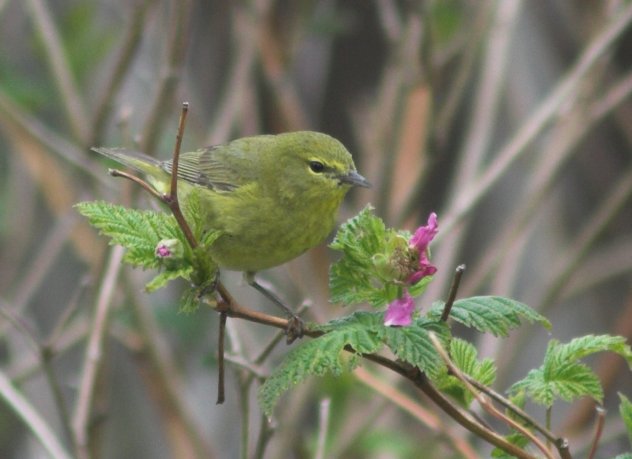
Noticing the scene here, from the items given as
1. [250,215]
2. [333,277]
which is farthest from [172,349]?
[333,277]

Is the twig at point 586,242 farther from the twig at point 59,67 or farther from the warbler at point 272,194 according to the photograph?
the twig at point 59,67

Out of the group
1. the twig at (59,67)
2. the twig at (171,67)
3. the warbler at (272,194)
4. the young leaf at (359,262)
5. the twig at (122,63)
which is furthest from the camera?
the twig at (59,67)

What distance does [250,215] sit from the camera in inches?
125

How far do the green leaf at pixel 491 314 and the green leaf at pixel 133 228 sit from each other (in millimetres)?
513

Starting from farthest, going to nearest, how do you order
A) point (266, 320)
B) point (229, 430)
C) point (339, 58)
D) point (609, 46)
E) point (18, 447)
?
point (339, 58), point (18, 447), point (229, 430), point (609, 46), point (266, 320)

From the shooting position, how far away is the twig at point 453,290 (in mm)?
1450

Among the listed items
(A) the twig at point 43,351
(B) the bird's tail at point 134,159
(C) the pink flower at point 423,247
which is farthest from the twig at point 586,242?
(C) the pink flower at point 423,247

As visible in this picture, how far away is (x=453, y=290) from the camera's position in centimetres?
149

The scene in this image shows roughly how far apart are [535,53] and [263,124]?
5.98ft

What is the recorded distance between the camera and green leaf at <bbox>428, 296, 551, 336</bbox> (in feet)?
5.36

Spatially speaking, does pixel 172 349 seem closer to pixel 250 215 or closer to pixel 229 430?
pixel 229 430

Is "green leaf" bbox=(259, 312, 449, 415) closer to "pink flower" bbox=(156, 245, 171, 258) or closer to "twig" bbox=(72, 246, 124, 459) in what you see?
"pink flower" bbox=(156, 245, 171, 258)

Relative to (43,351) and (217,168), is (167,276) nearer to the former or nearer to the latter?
(43,351)

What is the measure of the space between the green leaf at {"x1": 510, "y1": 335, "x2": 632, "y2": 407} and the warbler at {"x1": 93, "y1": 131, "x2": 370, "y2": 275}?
1359 millimetres
